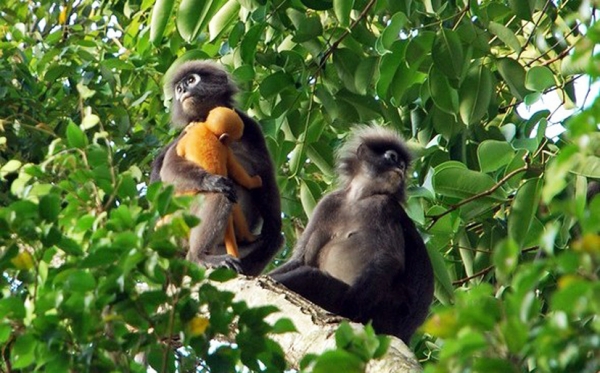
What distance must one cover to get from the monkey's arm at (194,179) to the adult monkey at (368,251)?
1.51 ft

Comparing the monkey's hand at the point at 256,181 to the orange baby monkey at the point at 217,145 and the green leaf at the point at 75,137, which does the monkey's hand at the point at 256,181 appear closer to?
the orange baby monkey at the point at 217,145

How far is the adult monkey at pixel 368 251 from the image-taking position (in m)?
5.40

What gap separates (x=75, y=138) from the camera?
2877 mm

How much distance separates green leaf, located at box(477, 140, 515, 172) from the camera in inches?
175

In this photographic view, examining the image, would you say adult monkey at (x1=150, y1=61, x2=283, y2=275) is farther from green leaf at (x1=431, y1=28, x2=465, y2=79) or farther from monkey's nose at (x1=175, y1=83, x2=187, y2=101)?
green leaf at (x1=431, y1=28, x2=465, y2=79)

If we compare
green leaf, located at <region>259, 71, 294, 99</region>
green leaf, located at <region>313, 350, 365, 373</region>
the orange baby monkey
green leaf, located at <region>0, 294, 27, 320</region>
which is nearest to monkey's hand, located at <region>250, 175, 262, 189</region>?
the orange baby monkey

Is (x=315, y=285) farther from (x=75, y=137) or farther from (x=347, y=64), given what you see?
(x=75, y=137)

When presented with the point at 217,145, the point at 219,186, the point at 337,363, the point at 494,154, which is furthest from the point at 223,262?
the point at 337,363

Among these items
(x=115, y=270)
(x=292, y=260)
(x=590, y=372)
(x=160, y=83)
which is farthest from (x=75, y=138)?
(x=160, y=83)

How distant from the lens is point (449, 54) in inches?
179

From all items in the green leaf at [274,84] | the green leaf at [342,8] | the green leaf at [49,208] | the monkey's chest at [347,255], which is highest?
the green leaf at [49,208]

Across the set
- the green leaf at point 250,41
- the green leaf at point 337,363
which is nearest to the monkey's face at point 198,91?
the green leaf at point 250,41

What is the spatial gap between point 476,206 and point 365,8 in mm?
1026

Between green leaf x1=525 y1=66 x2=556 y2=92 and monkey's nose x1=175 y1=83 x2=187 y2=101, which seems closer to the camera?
green leaf x1=525 y1=66 x2=556 y2=92
